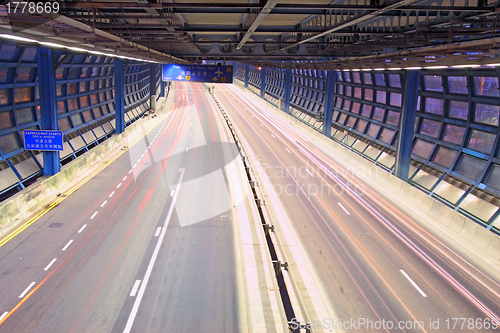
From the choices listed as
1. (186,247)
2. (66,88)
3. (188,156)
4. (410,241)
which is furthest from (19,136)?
(410,241)

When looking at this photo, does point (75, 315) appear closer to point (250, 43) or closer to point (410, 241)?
point (410, 241)

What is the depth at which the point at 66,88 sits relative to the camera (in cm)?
2997

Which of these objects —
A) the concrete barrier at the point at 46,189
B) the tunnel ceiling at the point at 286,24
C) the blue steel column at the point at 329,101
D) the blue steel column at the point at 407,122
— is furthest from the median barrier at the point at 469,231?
the blue steel column at the point at 329,101

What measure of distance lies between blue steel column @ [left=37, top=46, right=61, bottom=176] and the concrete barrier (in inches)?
33.4

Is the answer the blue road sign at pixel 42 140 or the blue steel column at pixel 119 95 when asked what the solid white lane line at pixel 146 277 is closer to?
the blue road sign at pixel 42 140

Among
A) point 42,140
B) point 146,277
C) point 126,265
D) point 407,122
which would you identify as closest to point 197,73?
point 42,140

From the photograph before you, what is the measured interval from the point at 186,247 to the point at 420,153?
69.8ft

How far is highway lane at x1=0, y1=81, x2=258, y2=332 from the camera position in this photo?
11328mm

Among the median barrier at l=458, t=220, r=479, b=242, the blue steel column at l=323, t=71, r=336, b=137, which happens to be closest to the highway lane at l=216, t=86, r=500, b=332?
the median barrier at l=458, t=220, r=479, b=242

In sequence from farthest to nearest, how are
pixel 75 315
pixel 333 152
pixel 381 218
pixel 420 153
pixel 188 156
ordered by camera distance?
pixel 333 152
pixel 188 156
pixel 420 153
pixel 381 218
pixel 75 315

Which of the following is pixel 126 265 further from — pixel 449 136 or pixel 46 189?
Answer: pixel 449 136

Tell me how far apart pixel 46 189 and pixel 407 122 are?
24.0 m

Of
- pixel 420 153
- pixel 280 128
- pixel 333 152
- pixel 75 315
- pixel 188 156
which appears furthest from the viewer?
Result: pixel 280 128

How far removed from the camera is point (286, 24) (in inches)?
627
